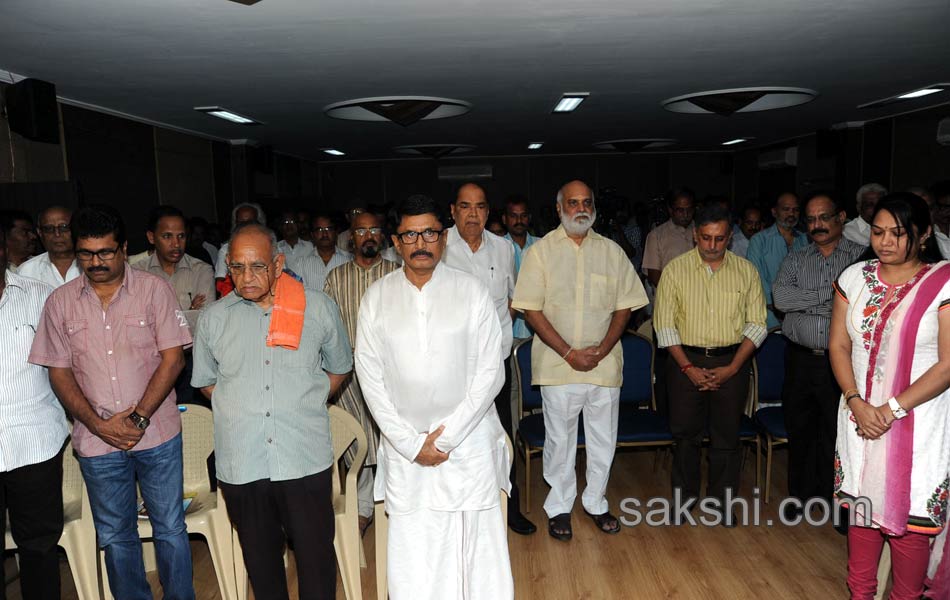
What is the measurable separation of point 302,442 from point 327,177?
44.7ft

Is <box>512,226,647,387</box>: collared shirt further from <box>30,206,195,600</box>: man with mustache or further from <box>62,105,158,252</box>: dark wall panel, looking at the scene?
<box>62,105,158,252</box>: dark wall panel

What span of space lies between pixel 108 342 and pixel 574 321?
2103 millimetres

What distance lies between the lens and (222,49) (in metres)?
4.85

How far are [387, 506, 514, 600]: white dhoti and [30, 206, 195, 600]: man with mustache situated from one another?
0.94 metres

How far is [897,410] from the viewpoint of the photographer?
8.14ft

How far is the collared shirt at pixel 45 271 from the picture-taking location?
3594 mm

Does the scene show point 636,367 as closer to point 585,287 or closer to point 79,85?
point 585,287

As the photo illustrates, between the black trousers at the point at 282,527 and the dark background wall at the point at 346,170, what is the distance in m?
3.67

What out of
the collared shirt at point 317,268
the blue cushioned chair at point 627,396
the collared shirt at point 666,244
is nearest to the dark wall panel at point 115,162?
the collared shirt at point 317,268

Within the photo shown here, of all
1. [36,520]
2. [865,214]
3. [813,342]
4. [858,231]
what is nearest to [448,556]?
[36,520]

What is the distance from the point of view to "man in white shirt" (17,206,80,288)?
361cm

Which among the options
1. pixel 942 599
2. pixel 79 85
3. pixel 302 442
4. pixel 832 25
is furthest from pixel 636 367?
pixel 79 85

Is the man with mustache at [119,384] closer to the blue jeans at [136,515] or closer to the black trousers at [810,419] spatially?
the blue jeans at [136,515]

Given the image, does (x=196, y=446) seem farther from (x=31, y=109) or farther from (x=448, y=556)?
(x=31, y=109)
